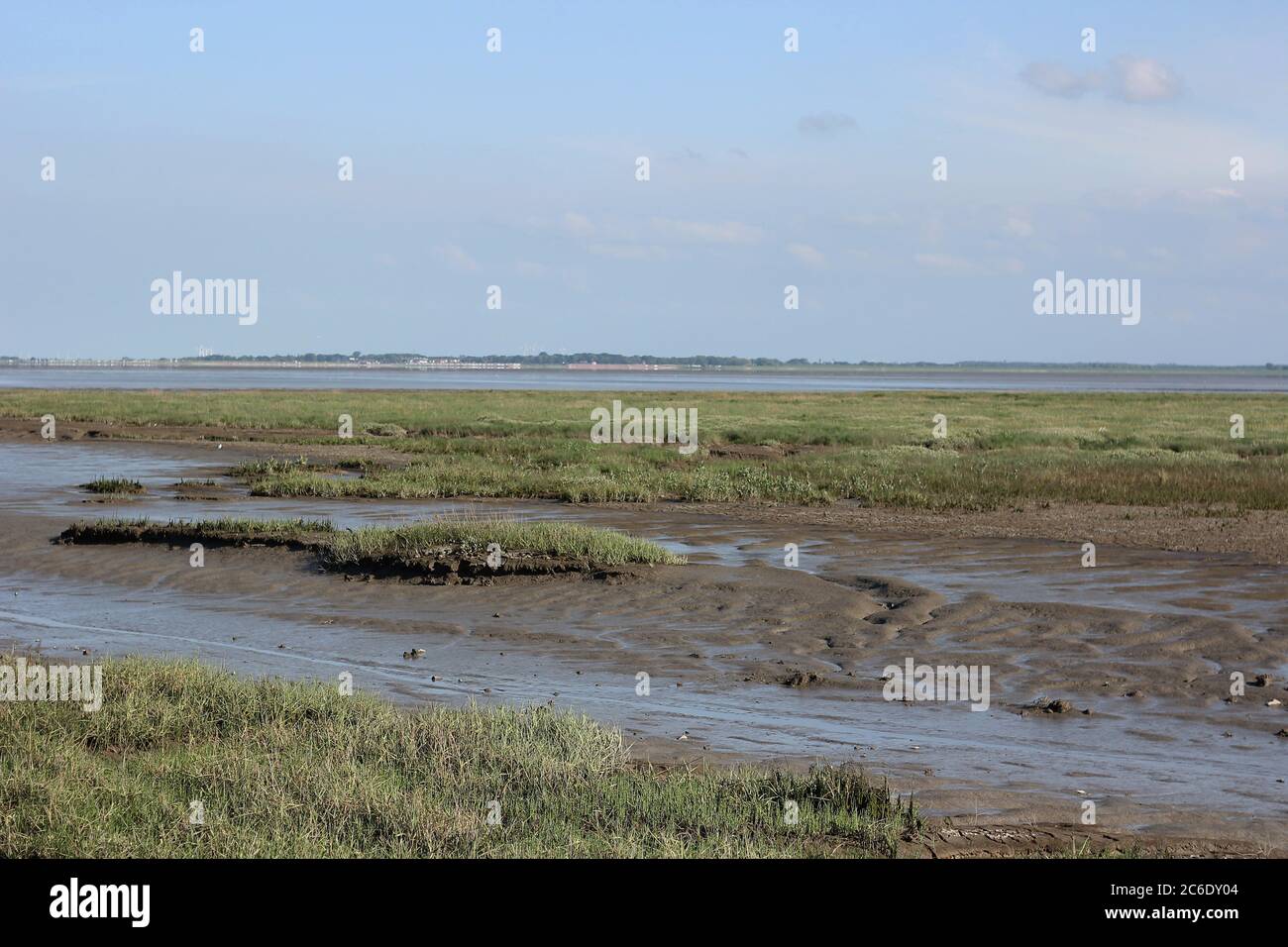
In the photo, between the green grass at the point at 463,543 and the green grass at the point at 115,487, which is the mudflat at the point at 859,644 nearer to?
the green grass at the point at 463,543

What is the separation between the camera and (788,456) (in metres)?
40.1

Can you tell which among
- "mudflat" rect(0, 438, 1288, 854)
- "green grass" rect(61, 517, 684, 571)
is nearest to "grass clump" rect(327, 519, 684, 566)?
"green grass" rect(61, 517, 684, 571)

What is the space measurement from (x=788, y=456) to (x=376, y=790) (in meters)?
33.0

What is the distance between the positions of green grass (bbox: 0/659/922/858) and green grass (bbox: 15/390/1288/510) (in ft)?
58.8

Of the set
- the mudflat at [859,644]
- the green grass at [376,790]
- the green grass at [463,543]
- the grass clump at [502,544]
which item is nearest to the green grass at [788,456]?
the mudflat at [859,644]

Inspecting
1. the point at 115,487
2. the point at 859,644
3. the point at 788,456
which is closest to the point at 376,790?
the point at 859,644

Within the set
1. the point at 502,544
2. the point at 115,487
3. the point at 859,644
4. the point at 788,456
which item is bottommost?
the point at 859,644

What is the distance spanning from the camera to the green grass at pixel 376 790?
275 inches

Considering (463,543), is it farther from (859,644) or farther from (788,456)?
(788,456)

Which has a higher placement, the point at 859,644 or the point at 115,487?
the point at 115,487

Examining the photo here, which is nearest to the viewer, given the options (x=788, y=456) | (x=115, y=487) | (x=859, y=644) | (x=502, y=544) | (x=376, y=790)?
(x=376, y=790)

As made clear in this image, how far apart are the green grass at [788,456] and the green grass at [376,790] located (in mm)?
17930

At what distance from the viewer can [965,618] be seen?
15.1m
